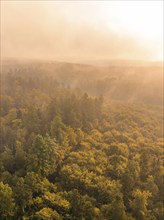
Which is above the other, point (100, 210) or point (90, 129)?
point (90, 129)

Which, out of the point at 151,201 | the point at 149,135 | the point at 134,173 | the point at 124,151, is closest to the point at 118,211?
the point at 151,201

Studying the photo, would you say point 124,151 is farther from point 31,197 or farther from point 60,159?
point 31,197

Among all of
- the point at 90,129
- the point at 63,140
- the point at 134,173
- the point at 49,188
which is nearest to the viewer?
the point at 49,188

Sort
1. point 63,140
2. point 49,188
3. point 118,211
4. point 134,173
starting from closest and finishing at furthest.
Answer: point 118,211 < point 49,188 < point 134,173 < point 63,140

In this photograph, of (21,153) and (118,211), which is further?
(21,153)

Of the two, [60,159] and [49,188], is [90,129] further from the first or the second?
[49,188]

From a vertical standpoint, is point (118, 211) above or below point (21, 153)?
below

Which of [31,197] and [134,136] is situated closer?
[31,197]

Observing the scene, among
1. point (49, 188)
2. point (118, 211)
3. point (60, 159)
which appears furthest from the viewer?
point (60, 159)

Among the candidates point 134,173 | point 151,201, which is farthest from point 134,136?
point 151,201
